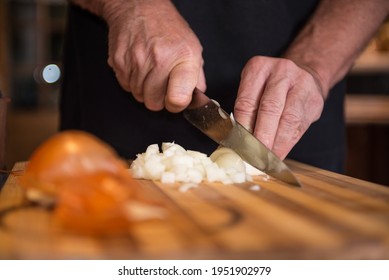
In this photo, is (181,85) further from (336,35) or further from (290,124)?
(336,35)

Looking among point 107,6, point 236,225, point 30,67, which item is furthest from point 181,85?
point 30,67

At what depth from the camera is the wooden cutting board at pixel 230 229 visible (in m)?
0.56

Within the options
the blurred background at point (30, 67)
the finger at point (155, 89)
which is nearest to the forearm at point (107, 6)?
the finger at point (155, 89)

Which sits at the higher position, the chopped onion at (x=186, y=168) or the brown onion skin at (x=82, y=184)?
the brown onion skin at (x=82, y=184)

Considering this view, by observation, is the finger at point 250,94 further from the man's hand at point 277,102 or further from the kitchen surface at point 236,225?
the kitchen surface at point 236,225

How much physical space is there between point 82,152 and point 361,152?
2.23 m

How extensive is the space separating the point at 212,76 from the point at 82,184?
0.73 metres

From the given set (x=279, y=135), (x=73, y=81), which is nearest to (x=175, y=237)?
(x=279, y=135)

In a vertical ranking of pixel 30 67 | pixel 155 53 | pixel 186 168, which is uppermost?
pixel 155 53

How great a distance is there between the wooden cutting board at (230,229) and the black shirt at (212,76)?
45cm

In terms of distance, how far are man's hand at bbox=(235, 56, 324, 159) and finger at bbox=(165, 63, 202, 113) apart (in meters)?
0.11

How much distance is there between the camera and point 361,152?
106 inches

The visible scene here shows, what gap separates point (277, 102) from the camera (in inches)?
42.8

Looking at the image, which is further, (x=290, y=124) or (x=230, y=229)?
(x=290, y=124)
